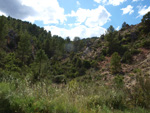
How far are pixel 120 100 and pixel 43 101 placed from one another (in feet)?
12.3

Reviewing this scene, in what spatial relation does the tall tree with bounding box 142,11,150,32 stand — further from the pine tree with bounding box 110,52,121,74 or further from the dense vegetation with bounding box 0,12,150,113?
the pine tree with bounding box 110,52,121,74

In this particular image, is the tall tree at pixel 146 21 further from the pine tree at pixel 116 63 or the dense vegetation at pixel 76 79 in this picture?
the pine tree at pixel 116 63

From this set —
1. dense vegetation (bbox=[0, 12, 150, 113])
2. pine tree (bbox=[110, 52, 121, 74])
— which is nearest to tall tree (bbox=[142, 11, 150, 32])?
dense vegetation (bbox=[0, 12, 150, 113])

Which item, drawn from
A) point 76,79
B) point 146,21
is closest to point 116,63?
point 76,79

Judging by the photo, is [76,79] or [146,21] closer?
[76,79]

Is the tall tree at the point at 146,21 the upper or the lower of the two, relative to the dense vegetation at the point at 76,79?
upper

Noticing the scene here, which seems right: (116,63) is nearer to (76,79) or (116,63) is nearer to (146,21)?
(76,79)

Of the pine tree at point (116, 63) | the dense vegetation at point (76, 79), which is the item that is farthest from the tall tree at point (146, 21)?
the pine tree at point (116, 63)

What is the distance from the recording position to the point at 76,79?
2312 centimetres

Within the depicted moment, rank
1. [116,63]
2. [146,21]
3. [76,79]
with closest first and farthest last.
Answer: [116,63] < [76,79] < [146,21]

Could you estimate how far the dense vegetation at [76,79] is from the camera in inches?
117

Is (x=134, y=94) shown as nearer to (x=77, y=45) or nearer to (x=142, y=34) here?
(x=142, y=34)

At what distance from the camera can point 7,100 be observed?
2768 mm

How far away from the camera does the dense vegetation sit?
297cm
